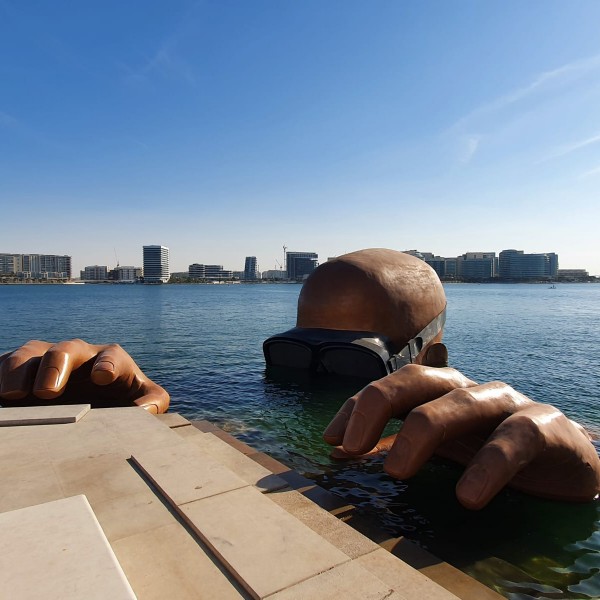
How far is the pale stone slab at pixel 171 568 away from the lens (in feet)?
10.6

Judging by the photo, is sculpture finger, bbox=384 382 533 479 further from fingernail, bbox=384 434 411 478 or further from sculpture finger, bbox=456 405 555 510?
sculpture finger, bbox=456 405 555 510

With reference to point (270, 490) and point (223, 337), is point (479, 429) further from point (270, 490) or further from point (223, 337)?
point (223, 337)

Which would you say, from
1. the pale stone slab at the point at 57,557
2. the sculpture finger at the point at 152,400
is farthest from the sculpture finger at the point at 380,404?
the sculpture finger at the point at 152,400

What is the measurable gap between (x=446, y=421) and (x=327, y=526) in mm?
1782

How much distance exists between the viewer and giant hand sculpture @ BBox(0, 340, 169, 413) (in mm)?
8094

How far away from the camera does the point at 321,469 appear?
867cm

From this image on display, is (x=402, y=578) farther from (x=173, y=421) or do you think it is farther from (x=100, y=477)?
(x=173, y=421)

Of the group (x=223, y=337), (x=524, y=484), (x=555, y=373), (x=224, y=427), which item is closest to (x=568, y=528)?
(x=524, y=484)

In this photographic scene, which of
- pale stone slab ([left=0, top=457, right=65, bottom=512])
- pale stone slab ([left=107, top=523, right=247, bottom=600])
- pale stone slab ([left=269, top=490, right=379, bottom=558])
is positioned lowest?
pale stone slab ([left=269, top=490, right=379, bottom=558])

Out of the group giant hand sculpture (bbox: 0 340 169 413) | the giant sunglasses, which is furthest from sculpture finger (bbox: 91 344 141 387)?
the giant sunglasses

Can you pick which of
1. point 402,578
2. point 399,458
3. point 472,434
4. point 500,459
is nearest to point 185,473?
point 399,458

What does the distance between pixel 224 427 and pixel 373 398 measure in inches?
268

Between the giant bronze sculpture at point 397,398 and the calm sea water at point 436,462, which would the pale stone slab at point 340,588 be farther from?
the calm sea water at point 436,462

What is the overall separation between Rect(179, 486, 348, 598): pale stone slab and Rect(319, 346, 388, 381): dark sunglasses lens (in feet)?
35.5
